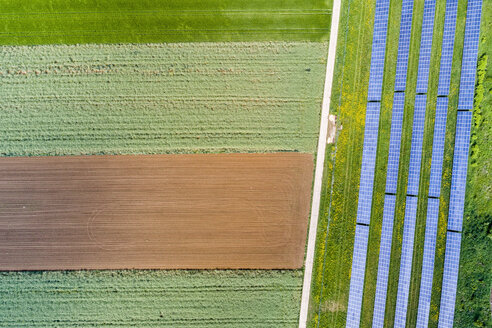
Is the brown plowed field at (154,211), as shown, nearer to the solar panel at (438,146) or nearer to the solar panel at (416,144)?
the solar panel at (416,144)

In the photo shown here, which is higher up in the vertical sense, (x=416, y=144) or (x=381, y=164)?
(x=416, y=144)

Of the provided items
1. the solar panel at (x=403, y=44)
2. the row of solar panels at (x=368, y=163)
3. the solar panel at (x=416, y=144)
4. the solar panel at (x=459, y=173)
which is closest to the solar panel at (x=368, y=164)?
the row of solar panels at (x=368, y=163)

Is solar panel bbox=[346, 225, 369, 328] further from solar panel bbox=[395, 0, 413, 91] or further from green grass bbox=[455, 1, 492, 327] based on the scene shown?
solar panel bbox=[395, 0, 413, 91]

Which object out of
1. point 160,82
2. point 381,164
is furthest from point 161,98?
point 381,164

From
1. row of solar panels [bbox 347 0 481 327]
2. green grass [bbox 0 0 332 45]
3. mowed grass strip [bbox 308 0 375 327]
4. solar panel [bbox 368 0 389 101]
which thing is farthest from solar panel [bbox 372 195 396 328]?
green grass [bbox 0 0 332 45]

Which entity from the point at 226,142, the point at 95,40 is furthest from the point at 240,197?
the point at 95,40

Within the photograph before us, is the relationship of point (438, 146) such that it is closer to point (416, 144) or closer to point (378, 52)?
point (416, 144)

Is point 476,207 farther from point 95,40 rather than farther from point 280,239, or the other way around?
point 95,40
